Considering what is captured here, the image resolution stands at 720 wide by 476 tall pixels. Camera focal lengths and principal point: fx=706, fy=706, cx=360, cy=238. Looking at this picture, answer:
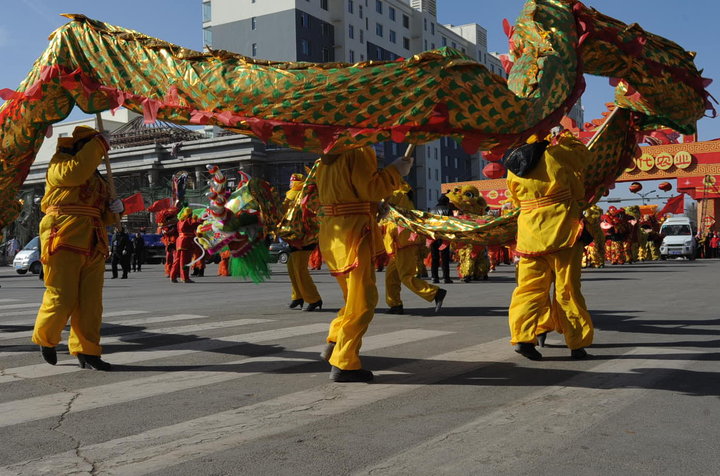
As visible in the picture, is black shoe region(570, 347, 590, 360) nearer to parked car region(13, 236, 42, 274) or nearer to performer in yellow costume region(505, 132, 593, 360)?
performer in yellow costume region(505, 132, 593, 360)

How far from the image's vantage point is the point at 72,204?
5.65 meters

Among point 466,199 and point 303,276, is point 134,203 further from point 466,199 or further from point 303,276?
A: point 466,199

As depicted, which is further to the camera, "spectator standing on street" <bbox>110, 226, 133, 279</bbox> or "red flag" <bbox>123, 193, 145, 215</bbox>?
"spectator standing on street" <bbox>110, 226, 133, 279</bbox>

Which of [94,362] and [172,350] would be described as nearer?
[94,362]

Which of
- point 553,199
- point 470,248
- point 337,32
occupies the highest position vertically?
point 337,32

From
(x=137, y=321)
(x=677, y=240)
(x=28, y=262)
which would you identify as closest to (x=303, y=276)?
(x=137, y=321)

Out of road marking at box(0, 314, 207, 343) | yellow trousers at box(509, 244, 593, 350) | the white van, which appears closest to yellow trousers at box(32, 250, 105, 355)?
road marking at box(0, 314, 207, 343)

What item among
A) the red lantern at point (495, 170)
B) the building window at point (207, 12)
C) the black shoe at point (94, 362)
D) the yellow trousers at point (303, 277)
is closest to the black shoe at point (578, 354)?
the red lantern at point (495, 170)

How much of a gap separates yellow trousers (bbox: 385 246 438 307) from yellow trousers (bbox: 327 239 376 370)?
4.45 metres

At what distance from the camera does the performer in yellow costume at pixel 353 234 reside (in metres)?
4.94

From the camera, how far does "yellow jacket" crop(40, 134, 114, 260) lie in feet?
18.2

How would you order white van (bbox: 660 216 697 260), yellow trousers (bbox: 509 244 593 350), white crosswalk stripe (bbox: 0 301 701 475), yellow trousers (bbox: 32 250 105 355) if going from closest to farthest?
1. white crosswalk stripe (bbox: 0 301 701 475)
2. yellow trousers (bbox: 32 250 105 355)
3. yellow trousers (bbox: 509 244 593 350)
4. white van (bbox: 660 216 697 260)

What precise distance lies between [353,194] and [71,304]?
2417mm

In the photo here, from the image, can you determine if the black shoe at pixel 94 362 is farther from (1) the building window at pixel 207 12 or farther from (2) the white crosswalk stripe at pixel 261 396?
(1) the building window at pixel 207 12
